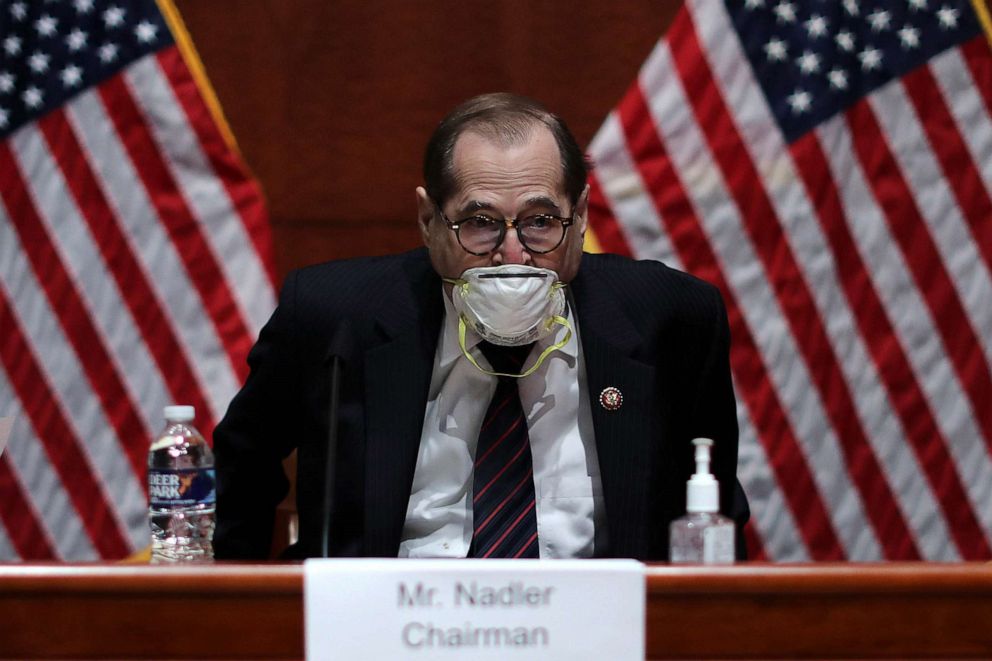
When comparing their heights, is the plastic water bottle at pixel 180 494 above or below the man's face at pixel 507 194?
below

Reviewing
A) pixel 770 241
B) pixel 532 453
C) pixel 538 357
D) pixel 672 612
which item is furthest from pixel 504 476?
pixel 770 241

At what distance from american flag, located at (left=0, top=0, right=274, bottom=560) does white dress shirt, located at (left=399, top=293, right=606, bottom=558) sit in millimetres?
899

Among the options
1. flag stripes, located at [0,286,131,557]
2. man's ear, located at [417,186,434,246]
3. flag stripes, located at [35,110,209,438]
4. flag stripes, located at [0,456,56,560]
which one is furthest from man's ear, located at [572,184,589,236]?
flag stripes, located at [0,456,56,560]

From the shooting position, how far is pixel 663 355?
6.98ft

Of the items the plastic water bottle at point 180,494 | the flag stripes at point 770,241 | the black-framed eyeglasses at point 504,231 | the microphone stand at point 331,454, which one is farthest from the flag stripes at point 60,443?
the flag stripes at point 770,241

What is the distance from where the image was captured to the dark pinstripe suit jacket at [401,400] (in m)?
1.92

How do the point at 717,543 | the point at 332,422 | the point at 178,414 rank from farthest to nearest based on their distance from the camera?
1. the point at 178,414
2. the point at 332,422
3. the point at 717,543

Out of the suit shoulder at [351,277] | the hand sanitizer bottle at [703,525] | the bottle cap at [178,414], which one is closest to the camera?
the hand sanitizer bottle at [703,525]

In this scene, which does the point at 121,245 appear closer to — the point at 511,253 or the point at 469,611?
the point at 511,253

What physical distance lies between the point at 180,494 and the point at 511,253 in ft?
2.06

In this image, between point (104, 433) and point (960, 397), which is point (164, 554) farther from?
point (960, 397)

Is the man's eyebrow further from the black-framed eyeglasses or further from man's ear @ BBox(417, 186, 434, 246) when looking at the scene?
man's ear @ BBox(417, 186, 434, 246)

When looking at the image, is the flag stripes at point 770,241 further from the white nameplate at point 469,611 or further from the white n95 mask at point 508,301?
the white nameplate at point 469,611

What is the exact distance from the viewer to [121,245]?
2.78 metres
